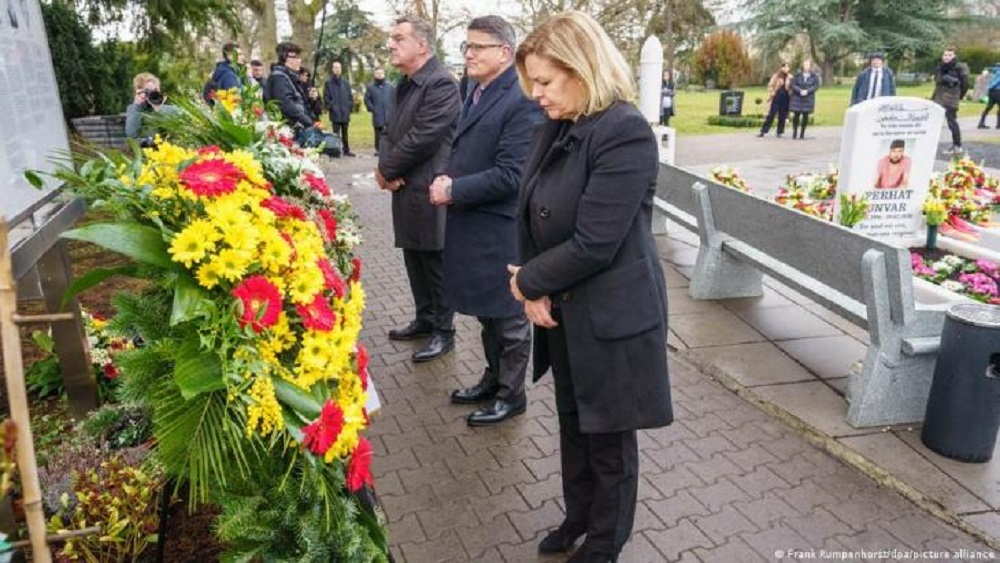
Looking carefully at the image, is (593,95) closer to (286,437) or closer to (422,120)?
(286,437)

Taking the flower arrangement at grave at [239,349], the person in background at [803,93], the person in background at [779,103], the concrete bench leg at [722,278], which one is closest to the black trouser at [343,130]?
the person in background at [779,103]

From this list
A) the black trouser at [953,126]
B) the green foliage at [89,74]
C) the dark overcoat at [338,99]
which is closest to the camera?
the green foliage at [89,74]

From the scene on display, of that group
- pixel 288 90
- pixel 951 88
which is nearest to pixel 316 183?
pixel 288 90

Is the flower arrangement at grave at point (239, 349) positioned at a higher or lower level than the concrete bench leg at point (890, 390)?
higher

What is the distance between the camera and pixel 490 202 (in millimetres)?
3752

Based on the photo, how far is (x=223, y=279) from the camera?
1.97m

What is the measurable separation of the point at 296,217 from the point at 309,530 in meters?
0.93

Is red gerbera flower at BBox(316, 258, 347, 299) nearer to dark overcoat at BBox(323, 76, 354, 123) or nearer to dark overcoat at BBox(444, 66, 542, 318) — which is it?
dark overcoat at BBox(444, 66, 542, 318)

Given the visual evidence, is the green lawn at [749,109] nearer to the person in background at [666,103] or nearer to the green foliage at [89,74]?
the person in background at [666,103]

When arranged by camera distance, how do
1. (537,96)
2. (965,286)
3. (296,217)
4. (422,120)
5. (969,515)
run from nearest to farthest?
(296,217) < (537,96) < (969,515) < (422,120) < (965,286)

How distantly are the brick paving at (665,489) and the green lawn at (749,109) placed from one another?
15408 millimetres

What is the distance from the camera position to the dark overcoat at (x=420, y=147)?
14.1 feet

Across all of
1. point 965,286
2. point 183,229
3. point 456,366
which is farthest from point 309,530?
point 965,286

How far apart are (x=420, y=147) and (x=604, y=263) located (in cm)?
224
